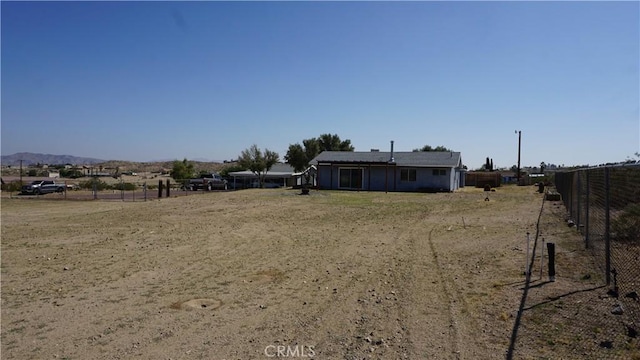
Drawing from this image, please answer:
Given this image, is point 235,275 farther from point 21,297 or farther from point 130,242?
point 130,242

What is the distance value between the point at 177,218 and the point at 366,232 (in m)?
8.27

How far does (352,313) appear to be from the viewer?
669 cm

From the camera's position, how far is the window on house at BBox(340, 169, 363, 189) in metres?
43.2

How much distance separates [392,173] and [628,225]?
31930 mm

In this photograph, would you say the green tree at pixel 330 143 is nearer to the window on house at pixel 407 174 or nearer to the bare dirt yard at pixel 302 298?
the window on house at pixel 407 174

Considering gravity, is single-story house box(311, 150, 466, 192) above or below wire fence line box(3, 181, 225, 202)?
above

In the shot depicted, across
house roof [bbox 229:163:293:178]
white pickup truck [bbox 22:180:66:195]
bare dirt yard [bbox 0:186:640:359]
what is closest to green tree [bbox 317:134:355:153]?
house roof [bbox 229:163:293:178]

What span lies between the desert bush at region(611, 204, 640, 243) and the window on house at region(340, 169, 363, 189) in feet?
104

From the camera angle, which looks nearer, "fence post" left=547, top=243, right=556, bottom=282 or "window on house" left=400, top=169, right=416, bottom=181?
"fence post" left=547, top=243, right=556, bottom=282

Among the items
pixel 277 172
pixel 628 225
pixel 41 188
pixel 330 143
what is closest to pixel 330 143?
pixel 330 143

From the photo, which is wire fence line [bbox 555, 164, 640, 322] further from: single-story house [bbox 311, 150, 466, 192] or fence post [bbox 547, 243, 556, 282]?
single-story house [bbox 311, 150, 466, 192]

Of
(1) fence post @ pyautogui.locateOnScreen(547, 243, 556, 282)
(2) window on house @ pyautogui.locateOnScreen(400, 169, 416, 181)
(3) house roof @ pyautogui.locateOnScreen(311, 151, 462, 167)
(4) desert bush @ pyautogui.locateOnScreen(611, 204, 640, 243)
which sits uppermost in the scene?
(3) house roof @ pyautogui.locateOnScreen(311, 151, 462, 167)

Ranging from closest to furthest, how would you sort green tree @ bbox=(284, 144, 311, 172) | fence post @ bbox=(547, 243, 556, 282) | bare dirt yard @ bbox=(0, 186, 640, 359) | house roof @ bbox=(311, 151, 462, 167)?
bare dirt yard @ bbox=(0, 186, 640, 359), fence post @ bbox=(547, 243, 556, 282), house roof @ bbox=(311, 151, 462, 167), green tree @ bbox=(284, 144, 311, 172)

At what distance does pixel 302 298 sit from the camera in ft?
24.6
